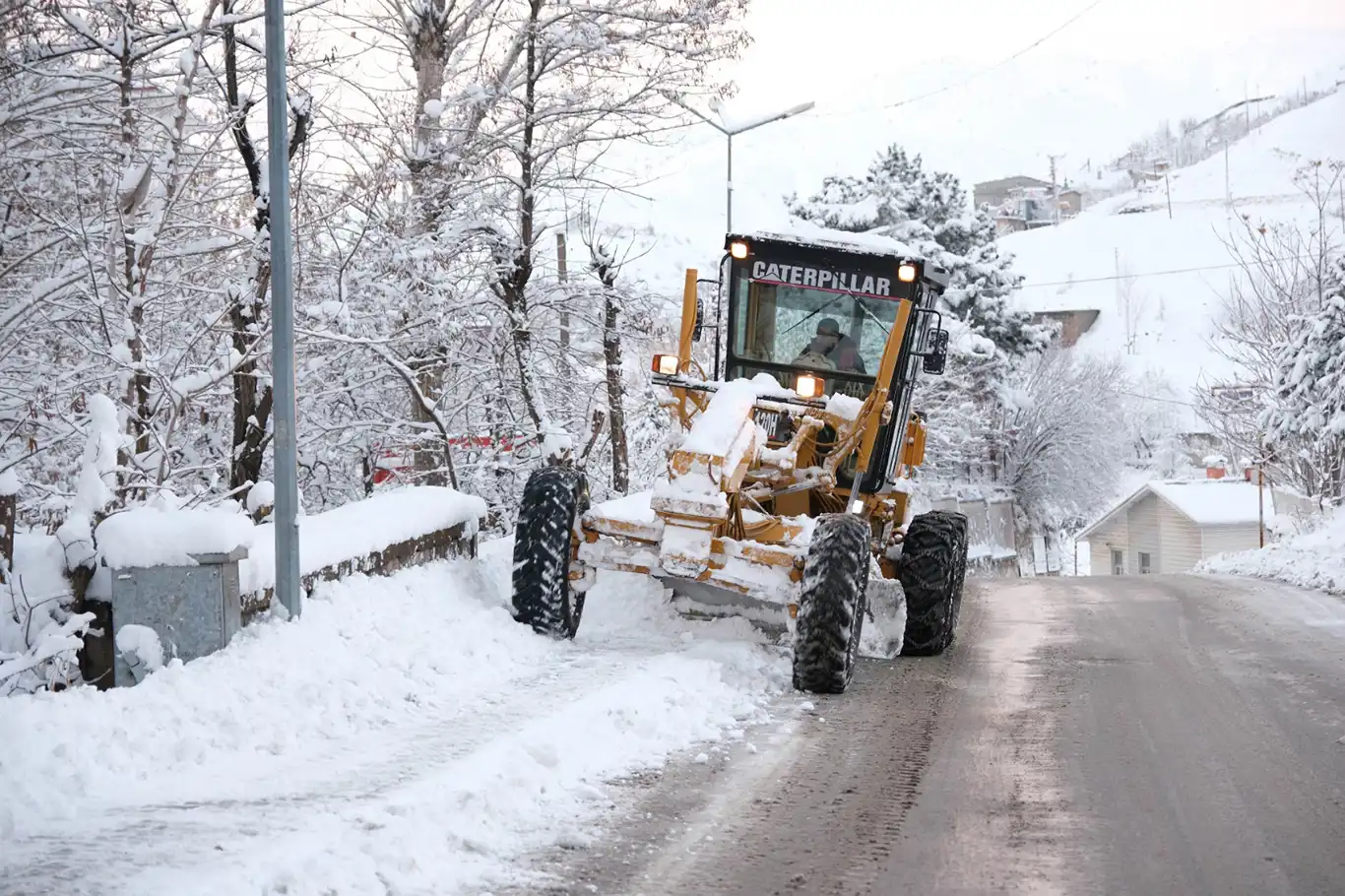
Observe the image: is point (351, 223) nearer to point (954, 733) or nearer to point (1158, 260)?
point (954, 733)

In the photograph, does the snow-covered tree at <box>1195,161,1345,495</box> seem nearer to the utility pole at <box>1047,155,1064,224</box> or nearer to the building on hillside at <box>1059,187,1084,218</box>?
the utility pole at <box>1047,155,1064,224</box>

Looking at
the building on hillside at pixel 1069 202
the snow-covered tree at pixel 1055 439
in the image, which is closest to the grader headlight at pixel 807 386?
the snow-covered tree at pixel 1055 439

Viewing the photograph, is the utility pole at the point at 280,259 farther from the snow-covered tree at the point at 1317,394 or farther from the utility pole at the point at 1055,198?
the utility pole at the point at 1055,198

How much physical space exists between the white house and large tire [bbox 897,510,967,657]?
36580mm

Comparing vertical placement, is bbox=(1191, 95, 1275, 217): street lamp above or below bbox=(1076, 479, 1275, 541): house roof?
above

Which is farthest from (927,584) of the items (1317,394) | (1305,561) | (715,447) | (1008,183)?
(1008,183)

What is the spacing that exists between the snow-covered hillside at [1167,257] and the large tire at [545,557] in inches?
3191

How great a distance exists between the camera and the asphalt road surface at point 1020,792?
5004 mm

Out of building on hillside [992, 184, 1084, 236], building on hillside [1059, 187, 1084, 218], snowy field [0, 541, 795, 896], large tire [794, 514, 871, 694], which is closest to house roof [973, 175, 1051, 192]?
building on hillside [992, 184, 1084, 236]

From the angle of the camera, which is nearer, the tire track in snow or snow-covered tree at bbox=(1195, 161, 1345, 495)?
the tire track in snow

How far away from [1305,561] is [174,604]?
16545 mm

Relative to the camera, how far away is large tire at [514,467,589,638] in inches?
358

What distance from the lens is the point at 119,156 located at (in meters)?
11.6

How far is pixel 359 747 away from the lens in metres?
6.46
